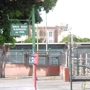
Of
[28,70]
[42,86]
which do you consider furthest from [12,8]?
[28,70]

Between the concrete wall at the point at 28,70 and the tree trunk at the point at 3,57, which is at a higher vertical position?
the tree trunk at the point at 3,57

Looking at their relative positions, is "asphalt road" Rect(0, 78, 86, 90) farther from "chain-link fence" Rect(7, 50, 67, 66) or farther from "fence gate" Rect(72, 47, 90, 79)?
"chain-link fence" Rect(7, 50, 67, 66)

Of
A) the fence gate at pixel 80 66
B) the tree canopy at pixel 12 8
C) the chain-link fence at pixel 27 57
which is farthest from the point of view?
the chain-link fence at pixel 27 57

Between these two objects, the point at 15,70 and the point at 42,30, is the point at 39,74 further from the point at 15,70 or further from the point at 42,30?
the point at 42,30

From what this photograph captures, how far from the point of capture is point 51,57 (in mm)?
35125

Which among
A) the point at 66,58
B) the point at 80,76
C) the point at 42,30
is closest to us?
the point at 80,76

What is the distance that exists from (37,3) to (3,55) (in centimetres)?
2186

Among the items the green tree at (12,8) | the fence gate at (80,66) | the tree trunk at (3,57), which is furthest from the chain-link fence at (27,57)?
the green tree at (12,8)

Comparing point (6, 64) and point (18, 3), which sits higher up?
point (18, 3)

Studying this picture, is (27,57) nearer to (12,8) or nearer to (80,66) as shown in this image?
(80,66)

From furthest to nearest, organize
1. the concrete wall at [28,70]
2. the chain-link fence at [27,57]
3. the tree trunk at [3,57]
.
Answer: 1. the chain-link fence at [27,57]
2. the concrete wall at [28,70]
3. the tree trunk at [3,57]

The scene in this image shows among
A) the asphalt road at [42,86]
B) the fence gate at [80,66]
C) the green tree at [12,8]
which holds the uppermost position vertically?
the green tree at [12,8]

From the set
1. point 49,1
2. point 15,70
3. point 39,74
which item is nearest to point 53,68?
point 39,74

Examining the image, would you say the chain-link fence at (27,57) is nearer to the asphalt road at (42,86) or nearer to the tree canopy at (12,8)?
the asphalt road at (42,86)
